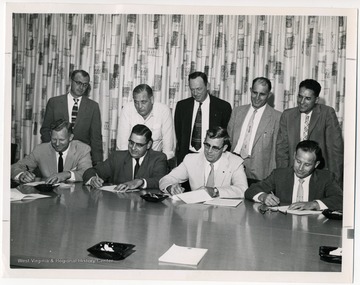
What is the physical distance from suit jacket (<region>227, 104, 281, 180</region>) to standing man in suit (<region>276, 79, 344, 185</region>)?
0.13 feet

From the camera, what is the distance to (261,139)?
2432mm

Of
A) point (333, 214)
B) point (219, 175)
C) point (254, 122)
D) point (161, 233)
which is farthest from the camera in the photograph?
point (219, 175)

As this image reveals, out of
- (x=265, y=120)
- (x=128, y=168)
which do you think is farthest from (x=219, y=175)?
(x=128, y=168)

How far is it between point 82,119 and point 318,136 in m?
1.15

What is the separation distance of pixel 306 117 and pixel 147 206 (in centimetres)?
88

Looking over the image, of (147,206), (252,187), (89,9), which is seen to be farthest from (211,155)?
(89,9)

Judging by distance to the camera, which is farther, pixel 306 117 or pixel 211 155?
pixel 211 155

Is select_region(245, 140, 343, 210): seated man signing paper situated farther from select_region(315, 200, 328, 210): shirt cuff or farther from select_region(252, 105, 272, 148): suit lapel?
select_region(252, 105, 272, 148): suit lapel

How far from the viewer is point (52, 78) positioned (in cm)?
230

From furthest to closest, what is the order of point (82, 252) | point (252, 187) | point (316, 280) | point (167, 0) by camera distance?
point (252, 187) < point (167, 0) < point (316, 280) < point (82, 252)

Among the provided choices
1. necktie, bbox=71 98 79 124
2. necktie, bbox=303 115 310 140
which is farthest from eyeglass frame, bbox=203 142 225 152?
necktie, bbox=71 98 79 124

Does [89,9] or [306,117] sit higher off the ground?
[89,9]

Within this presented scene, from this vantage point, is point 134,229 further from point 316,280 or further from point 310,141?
point 310,141

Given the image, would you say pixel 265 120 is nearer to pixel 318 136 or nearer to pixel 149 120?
pixel 318 136
